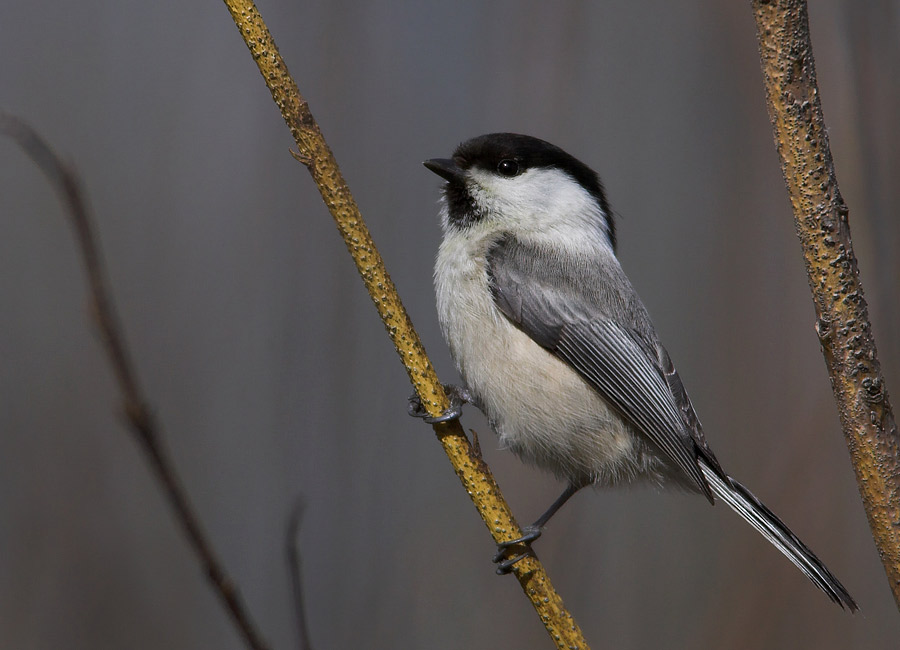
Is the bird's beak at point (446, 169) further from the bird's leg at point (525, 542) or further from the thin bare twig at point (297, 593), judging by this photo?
the thin bare twig at point (297, 593)

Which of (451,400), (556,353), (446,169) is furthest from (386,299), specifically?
(446,169)

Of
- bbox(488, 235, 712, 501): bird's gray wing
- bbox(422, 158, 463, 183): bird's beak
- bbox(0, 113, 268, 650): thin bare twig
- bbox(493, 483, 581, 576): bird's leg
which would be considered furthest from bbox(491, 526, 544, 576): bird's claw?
bbox(422, 158, 463, 183): bird's beak

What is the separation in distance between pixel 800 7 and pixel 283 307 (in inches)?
58.9

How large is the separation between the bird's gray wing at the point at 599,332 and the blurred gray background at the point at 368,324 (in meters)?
0.27

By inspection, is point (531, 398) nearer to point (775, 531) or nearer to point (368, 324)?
point (775, 531)

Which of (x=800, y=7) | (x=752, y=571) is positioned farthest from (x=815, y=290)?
(x=752, y=571)

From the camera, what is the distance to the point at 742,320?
1967 millimetres

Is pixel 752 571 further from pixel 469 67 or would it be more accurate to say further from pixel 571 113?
pixel 469 67

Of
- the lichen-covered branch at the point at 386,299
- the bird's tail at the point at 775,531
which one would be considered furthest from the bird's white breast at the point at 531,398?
the lichen-covered branch at the point at 386,299

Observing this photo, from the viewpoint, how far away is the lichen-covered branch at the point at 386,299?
94 centimetres

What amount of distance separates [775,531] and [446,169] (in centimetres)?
95

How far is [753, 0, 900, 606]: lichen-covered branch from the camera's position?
812 millimetres

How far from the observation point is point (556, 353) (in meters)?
1.53

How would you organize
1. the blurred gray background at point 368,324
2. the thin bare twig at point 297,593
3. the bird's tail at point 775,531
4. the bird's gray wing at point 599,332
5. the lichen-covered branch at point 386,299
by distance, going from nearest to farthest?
the thin bare twig at point 297,593 → the lichen-covered branch at point 386,299 → the bird's tail at point 775,531 → the bird's gray wing at point 599,332 → the blurred gray background at point 368,324
